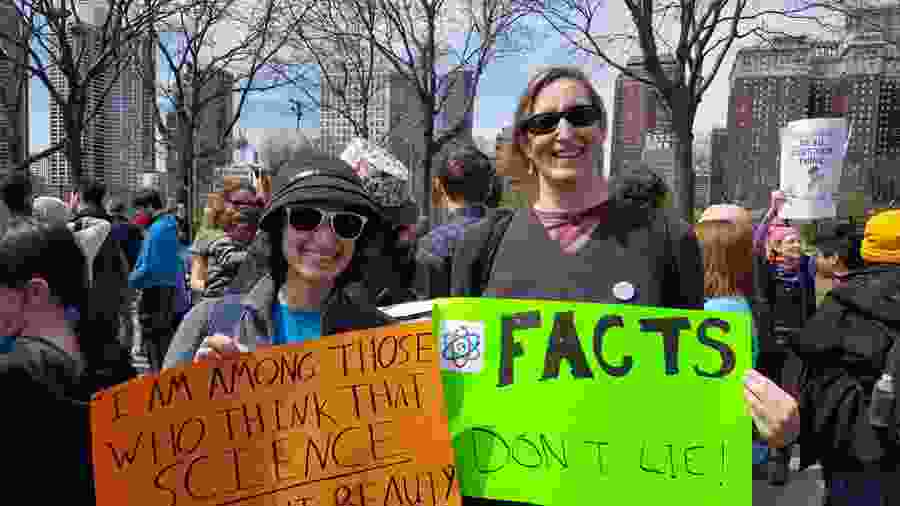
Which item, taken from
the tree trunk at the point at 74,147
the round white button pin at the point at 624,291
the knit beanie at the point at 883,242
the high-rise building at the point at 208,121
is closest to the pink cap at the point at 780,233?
the knit beanie at the point at 883,242

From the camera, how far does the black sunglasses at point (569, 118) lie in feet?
6.07

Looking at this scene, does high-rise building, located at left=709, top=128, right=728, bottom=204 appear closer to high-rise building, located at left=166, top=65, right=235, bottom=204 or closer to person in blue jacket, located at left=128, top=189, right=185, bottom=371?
high-rise building, located at left=166, top=65, right=235, bottom=204

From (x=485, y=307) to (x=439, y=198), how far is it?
259 centimetres

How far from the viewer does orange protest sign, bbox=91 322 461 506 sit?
1543 millimetres

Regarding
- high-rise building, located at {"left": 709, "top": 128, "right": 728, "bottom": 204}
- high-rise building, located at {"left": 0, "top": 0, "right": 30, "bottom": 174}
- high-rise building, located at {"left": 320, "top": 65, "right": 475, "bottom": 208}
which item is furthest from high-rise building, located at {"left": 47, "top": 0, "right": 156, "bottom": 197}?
high-rise building, located at {"left": 709, "top": 128, "right": 728, "bottom": 204}

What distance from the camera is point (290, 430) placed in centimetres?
165

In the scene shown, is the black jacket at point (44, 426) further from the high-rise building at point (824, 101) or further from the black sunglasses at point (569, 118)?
the high-rise building at point (824, 101)

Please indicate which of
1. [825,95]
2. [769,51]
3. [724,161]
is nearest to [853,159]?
[724,161]

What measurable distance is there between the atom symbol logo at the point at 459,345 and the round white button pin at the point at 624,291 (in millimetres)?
379

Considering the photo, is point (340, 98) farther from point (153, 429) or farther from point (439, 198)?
point (153, 429)

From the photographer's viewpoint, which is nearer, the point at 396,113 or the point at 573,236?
A: the point at 573,236

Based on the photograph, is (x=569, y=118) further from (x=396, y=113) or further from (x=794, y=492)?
(x=396, y=113)

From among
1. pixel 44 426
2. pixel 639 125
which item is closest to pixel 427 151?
pixel 639 125

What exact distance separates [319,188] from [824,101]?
20.8 m
